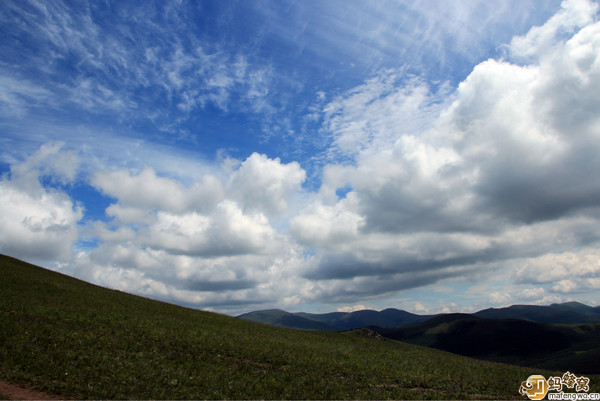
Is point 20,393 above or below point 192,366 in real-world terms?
below

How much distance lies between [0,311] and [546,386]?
45429mm

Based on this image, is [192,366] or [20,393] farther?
[192,366]

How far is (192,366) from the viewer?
22922mm

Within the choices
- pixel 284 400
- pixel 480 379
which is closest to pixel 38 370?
pixel 284 400

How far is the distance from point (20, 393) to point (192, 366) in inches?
368

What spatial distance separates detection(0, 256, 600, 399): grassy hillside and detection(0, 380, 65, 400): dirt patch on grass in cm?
47

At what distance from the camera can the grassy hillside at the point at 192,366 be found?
61.4ft

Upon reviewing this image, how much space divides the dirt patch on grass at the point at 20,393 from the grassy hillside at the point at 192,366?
469mm

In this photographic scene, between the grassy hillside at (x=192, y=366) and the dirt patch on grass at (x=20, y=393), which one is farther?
the grassy hillside at (x=192, y=366)

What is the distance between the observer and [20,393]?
16125 mm

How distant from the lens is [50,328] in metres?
26.8

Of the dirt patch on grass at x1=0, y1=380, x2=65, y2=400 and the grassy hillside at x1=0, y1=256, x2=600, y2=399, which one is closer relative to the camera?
the dirt patch on grass at x1=0, y1=380, x2=65, y2=400

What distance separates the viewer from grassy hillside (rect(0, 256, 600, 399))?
18703mm

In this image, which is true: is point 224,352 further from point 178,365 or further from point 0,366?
point 0,366
